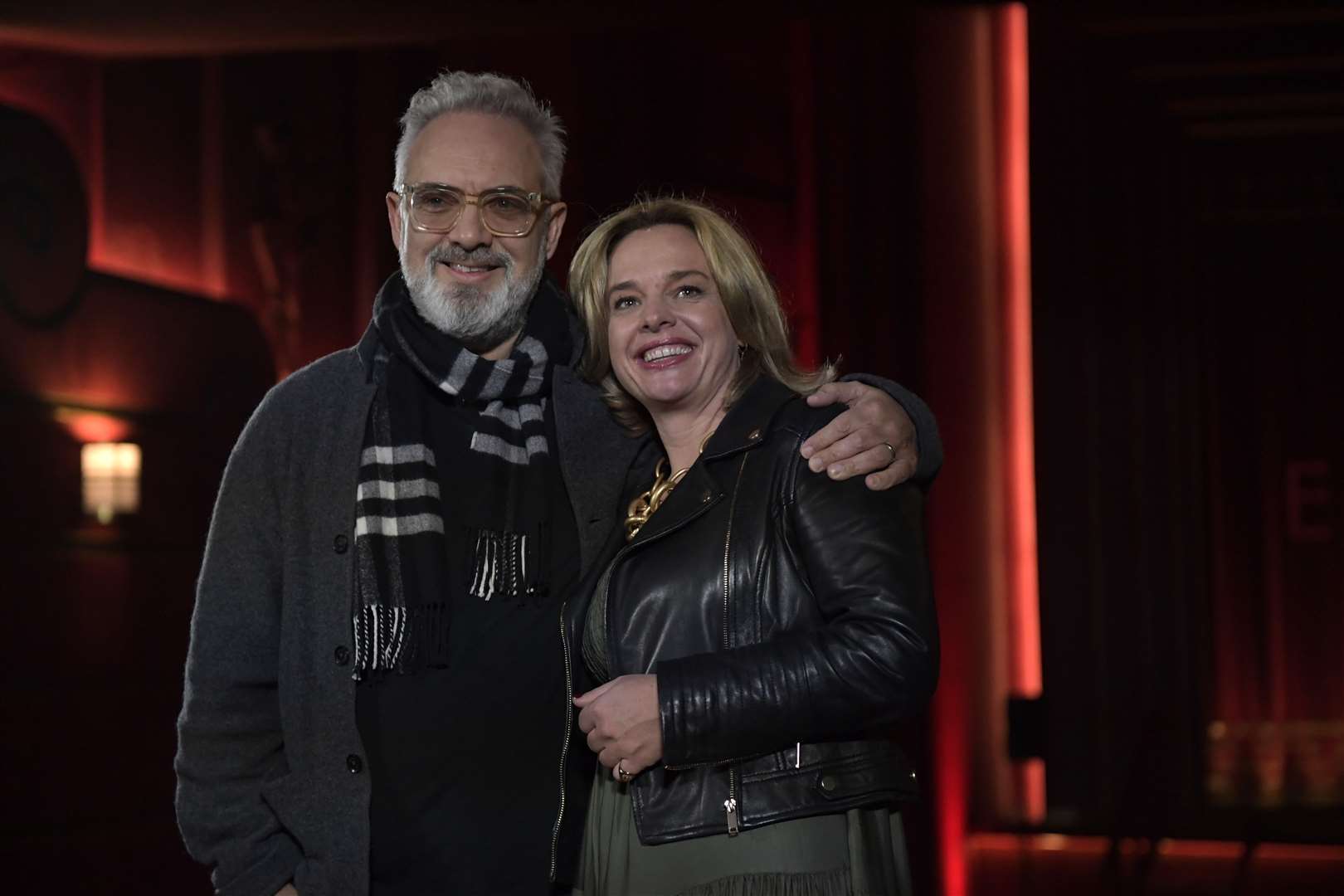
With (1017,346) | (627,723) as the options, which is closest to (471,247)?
(627,723)

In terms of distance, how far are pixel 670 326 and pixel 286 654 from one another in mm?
718

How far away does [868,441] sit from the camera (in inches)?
68.6

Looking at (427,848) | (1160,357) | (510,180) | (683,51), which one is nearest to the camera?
(427,848)

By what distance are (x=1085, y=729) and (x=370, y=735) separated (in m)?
3.29

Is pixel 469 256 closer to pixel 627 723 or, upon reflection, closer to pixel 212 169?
pixel 627 723

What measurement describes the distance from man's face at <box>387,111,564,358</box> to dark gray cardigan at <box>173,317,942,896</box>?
7.5 inches

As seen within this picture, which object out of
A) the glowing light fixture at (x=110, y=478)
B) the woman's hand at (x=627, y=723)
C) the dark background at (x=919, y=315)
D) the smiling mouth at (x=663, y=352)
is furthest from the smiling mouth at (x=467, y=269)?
the glowing light fixture at (x=110, y=478)

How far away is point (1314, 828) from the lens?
4.70 metres

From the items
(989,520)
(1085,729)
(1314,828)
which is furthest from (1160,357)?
(1314,828)

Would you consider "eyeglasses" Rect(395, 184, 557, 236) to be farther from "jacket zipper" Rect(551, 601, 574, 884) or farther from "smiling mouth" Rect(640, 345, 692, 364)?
"jacket zipper" Rect(551, 601, 574, 884)

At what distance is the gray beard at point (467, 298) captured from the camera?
7.12 ft

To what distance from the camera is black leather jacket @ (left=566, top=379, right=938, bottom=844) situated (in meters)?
1.64

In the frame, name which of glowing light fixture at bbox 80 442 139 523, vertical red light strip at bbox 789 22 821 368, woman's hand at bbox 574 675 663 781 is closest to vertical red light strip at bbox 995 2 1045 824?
vertical red light strip at bbox 789 22 821 368

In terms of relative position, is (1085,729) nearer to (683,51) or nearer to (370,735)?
(683,51)
